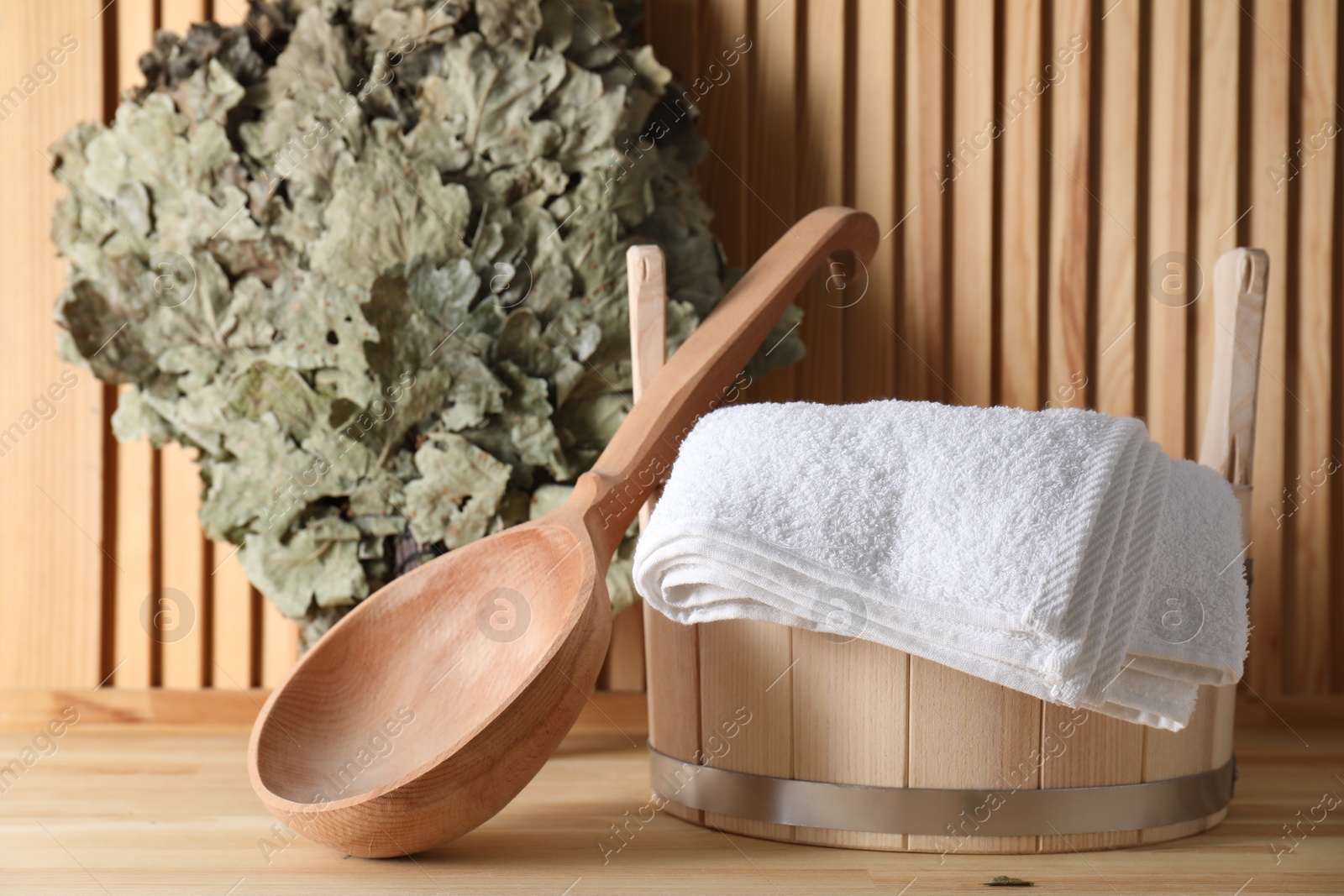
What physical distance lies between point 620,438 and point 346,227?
14.8 inches

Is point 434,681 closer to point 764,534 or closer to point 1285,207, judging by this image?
point 764,534

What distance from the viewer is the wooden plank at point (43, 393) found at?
1270mm

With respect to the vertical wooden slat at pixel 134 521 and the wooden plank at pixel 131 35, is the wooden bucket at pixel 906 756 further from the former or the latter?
the wooden plank at pixel 131 35

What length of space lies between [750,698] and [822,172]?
69 centimetres

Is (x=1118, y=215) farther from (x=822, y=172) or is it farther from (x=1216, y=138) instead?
(x=822, y=172)

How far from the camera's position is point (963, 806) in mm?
780

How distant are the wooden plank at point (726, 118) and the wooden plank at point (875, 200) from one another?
0.13 m

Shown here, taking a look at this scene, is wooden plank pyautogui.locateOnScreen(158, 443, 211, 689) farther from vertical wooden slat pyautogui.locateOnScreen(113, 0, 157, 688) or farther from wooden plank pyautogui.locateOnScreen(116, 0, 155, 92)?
wooden plank pyautogui.locateOnScreen(116, 0, 155, 92)

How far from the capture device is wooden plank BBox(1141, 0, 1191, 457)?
1.26 meters

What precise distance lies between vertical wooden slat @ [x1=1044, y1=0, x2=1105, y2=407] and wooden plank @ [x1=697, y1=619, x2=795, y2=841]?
2.03 feet

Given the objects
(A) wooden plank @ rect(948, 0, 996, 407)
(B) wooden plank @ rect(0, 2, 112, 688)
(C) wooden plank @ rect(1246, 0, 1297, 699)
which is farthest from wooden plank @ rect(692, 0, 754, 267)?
(B) wooden plank @ rect(0, 2, 112, 688)

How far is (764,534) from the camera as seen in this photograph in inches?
29.5

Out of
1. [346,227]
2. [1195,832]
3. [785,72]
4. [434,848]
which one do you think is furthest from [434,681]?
[785,72]

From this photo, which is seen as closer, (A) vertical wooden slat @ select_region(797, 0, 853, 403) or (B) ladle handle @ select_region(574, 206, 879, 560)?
(B) ladle handle @ select_region(574, 206, 879, 560)
